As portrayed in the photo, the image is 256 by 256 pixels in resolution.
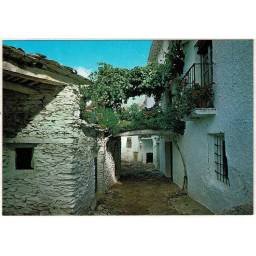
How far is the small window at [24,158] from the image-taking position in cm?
441

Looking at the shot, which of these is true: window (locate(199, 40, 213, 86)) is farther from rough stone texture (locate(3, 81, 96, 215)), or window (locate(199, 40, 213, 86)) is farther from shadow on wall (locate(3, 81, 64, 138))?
shadow on wall (locate(3, 81, 64, 138))

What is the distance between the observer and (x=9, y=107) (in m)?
4.47

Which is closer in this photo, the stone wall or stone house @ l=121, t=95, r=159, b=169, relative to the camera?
the stone wall

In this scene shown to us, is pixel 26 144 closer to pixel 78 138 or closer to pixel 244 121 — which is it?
pixel 78 138

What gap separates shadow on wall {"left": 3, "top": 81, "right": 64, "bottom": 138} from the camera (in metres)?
4.44

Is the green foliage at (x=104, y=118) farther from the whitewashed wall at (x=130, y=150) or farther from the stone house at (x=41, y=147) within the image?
the whitewashed wall at (x=130, y=150)

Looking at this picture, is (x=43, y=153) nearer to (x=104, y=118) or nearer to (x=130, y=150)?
(x=104, y=118)

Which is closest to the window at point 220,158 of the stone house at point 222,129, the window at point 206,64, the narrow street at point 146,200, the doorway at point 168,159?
the stone house at point 222,129

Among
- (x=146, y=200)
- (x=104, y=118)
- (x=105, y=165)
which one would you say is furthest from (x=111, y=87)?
(x=146, y=200)

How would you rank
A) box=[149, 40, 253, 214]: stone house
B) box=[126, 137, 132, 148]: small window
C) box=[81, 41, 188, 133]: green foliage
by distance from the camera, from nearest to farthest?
box=[149, 40, 253, 214]: stone house, box=[81, 41, 188, 133]: green foliage, box=[126, 137, 132, 148]: small window

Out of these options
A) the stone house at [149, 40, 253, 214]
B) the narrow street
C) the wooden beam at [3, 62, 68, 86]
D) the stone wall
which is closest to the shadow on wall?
the wooden beam at [3, 62, 68, 86]

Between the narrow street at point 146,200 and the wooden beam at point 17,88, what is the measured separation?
8.35 feet

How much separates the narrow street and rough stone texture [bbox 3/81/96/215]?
3.55ft
